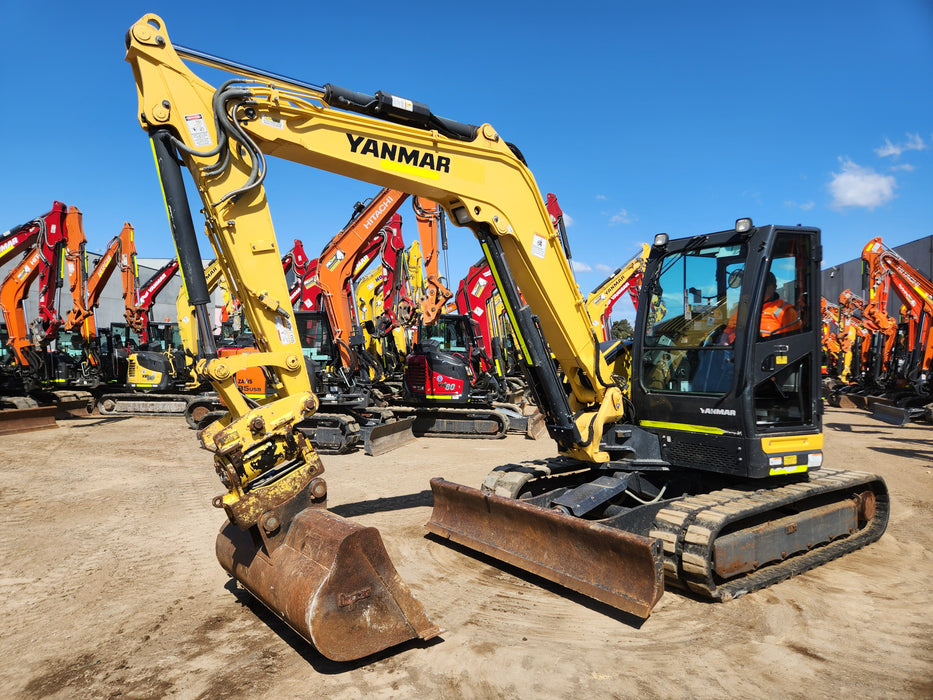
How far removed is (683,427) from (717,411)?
0.36 m

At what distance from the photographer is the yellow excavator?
13.0 feet

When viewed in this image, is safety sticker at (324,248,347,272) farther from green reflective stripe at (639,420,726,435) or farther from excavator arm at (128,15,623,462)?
green reflective stripe at (639,420,726,435)

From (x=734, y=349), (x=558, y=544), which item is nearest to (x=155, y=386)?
(x=558, y=544)

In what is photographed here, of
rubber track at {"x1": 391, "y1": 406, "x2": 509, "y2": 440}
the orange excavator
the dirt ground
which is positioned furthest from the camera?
the orange excavator

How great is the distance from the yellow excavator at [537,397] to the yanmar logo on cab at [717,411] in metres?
0.01

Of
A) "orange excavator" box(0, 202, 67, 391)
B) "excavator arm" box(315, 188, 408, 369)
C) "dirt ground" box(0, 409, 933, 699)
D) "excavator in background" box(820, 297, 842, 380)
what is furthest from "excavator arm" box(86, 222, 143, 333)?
"excavator in background" box(820, 297, 842, 380)

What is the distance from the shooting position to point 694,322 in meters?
Answer: 5.32

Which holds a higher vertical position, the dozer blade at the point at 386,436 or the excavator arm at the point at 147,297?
the excavator arm at the point at 147,297

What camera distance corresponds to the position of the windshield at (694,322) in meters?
5.09

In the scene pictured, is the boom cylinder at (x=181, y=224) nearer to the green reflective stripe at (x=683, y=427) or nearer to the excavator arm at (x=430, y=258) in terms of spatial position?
the green reflective stripe at (x=683, y=427)

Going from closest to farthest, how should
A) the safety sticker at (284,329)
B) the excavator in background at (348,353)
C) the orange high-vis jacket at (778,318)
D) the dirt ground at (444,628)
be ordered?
the dirt ground at (444,628) < the safety sticker at (284,329) < the orange high-vis jacket at (778,318) < the excavator in background at (348,353)

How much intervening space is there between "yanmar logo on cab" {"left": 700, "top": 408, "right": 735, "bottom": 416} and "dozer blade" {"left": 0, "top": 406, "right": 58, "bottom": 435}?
1400 cm

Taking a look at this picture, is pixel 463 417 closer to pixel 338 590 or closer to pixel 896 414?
pixel 338 590

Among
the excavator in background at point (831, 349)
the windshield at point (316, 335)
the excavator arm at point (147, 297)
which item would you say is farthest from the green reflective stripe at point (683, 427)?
the excavator in background at point (831, 349)
